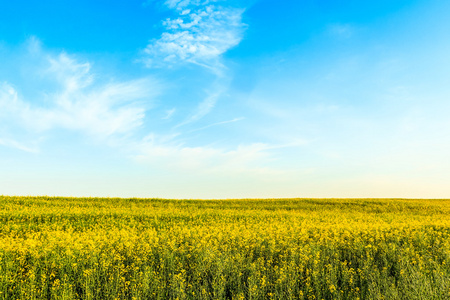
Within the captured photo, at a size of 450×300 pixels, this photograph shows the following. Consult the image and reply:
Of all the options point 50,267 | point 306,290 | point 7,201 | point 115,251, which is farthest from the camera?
point 7,201

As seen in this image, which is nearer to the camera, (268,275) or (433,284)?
(433,284)

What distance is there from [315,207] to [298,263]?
22.6 meters

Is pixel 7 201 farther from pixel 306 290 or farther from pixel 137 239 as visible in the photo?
pixel 306 290

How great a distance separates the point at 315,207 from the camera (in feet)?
94.8

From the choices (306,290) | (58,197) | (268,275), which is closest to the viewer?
(306,290)

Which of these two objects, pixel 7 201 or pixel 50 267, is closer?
pixel 50 267

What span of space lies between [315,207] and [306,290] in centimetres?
2399

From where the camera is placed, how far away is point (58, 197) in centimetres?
2750

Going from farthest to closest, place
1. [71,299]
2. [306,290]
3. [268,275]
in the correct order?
1. [268,275]
2. [306,290]
3. [71,299]

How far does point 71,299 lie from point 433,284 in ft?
23.8

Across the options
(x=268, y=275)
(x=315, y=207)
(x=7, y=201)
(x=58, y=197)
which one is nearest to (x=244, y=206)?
(x=315, y=207)

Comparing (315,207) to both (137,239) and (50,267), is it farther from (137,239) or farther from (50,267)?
(50,267)

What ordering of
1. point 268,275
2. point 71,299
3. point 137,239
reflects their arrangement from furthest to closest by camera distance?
point 137,239, point 268,275, point 71,299

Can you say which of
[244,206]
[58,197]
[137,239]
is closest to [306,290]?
[137,239]
